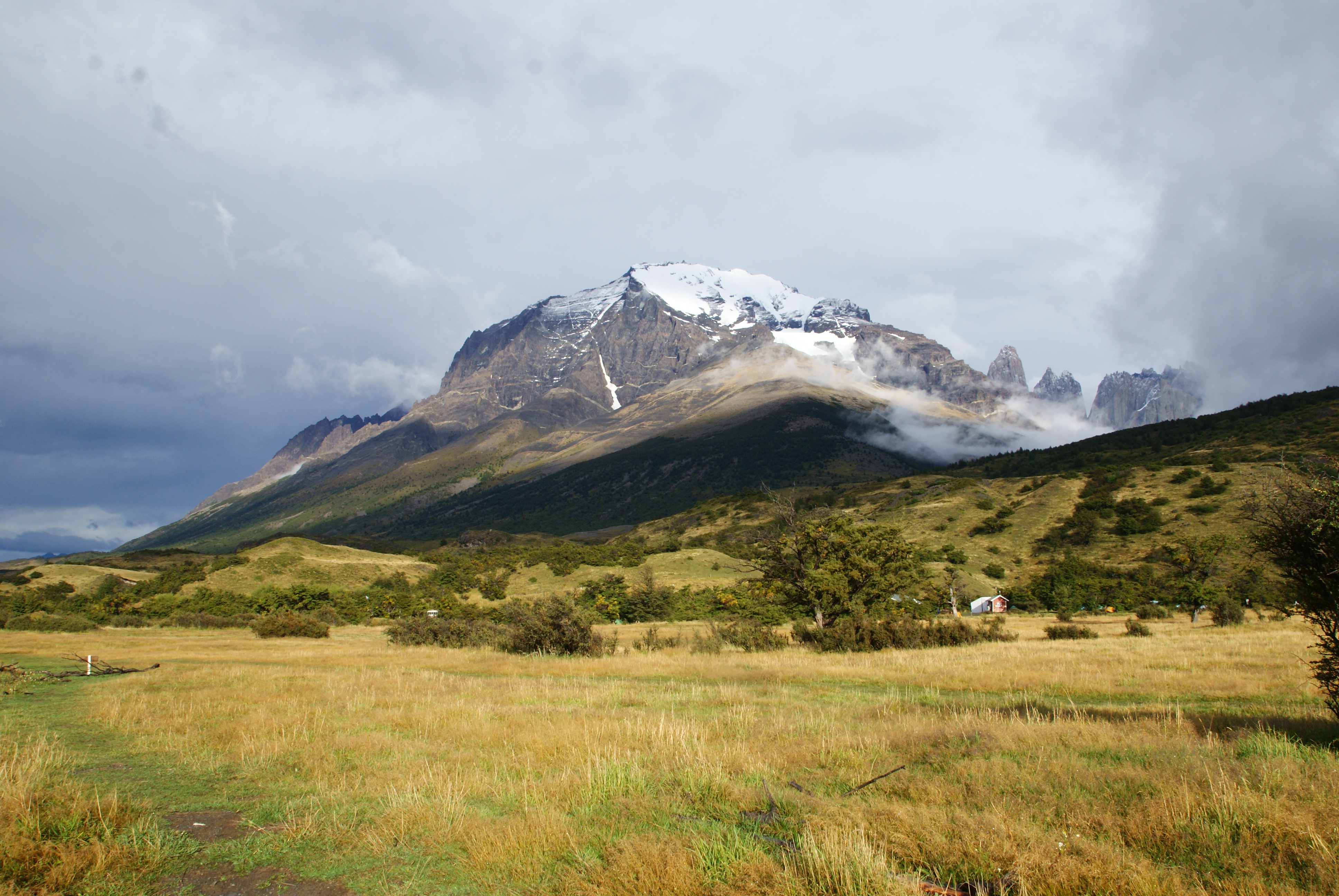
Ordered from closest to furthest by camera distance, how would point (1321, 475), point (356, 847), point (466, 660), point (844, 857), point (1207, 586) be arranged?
point (844, 857) < point (356, 847) < point (1321, 475) < point (466, 660) < point (1207, 586)

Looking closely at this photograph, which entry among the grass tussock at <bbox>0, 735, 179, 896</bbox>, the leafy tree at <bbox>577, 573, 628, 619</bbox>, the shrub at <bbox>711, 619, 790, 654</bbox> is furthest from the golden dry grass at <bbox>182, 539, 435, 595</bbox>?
the grass tussock at <bbox>0, 735, 179, 896</bbox>

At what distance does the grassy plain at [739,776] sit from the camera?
5441mm

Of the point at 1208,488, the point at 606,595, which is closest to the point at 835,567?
the point at 606,595

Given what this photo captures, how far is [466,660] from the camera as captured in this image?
26922mm

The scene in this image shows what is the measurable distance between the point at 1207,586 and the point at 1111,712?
166ft

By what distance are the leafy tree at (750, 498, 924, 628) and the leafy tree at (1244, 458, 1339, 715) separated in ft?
72.0

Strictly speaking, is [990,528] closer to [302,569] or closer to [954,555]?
[954,555]

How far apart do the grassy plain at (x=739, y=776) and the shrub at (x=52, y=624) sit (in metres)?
35.7

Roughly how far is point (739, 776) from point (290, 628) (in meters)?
43.0

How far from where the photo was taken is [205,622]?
50.9 metres

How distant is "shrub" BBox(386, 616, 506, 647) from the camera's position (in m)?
34.2

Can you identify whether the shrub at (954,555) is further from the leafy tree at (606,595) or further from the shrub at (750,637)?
the shrub at (750,637)

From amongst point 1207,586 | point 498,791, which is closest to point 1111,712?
point 498,791

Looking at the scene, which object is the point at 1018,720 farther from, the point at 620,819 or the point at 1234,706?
the point at 620,819
